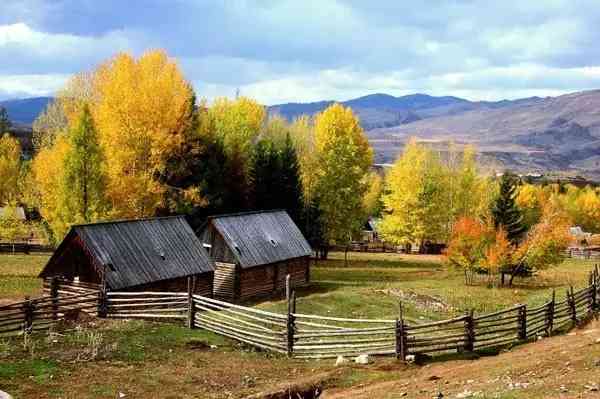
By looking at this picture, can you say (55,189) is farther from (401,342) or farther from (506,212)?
(506,212)

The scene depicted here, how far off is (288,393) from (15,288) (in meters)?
28.7

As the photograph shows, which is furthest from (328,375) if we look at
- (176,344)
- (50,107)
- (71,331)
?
(50,107)

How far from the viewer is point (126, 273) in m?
30.4

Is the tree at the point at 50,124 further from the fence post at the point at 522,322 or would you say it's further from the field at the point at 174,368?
the fence post at the point at 522,322

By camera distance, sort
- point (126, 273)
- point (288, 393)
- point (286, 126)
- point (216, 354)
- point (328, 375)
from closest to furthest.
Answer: point (288, 393), point (328, 375), point (216, 354), point (126, 273), point (286, 126)

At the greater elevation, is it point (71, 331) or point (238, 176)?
point (238, 176)

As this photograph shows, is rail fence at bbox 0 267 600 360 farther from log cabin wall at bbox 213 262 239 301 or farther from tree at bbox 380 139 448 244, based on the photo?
tree at bbox 380 139 448 244

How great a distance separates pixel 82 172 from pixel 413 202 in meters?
37.6

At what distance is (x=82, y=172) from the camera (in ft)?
128

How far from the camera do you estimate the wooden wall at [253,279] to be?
3994 centimetres

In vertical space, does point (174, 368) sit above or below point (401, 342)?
below

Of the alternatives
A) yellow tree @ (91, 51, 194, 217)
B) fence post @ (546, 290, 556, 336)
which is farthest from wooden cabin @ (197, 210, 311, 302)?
fence post @ (546, 290, 556, 336)

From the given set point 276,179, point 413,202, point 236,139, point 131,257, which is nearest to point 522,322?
point 131,257

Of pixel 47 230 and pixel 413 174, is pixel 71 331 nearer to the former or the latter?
pixel 47 230
